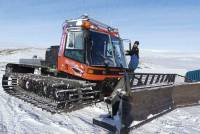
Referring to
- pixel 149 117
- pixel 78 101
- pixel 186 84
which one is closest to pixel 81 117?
pixel 78 101

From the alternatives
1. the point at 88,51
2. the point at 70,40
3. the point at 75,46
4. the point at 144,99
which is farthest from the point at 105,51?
the point at 144,99

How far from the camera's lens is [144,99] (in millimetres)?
8211

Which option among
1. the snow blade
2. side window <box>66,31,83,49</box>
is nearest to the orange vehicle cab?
side window <box>66,31,83,49</box>

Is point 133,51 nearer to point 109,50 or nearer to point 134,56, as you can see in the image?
point 134,56

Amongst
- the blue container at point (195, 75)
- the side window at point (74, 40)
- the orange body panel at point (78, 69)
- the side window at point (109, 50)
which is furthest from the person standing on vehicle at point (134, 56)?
the blue container at point (195, 75)

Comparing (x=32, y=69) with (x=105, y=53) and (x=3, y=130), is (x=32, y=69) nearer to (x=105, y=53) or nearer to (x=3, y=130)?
(x=105, y=53)

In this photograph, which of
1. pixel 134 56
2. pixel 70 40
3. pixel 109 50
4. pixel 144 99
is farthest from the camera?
pixel 134 56

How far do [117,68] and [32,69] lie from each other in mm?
3708

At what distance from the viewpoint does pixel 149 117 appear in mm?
8352

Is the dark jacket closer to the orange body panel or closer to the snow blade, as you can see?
the orange body panel

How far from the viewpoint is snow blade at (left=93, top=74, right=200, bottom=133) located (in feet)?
23.4

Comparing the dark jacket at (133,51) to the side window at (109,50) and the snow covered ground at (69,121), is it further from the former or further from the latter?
the snow covered ground at (69,121)

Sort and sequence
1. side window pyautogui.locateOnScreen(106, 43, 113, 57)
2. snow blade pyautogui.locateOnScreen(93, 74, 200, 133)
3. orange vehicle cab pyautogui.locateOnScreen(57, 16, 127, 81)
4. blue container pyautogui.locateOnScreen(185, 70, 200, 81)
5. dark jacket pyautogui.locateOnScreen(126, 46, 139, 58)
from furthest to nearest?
blue container pyautogui.locateOnScreen(185, 70, 200, 81), dark jacket pyautogui.locateOnScreen(126, 46, 139, 58), side window pyautogui.locateOnScreen(106, 43, 113, 57), orange vehicle cab pyautogui.locateOnScreen(57, 16, 127, 81), snow blade pyautogui.locateOnScreen(93, 74, 200, 133)

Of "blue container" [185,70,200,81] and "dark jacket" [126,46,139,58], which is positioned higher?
"dark jacket" [126,46,139,58]
